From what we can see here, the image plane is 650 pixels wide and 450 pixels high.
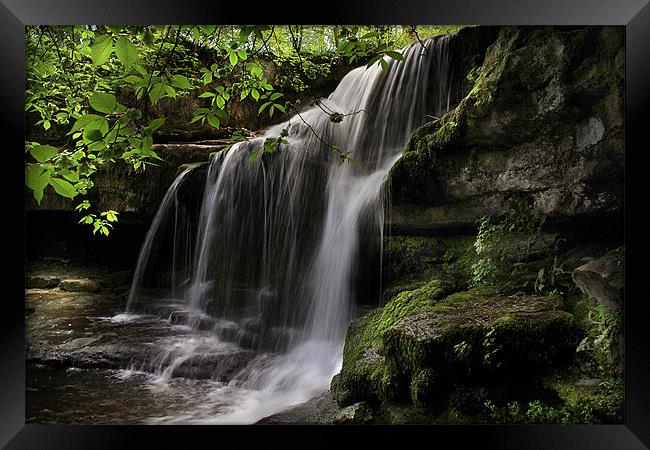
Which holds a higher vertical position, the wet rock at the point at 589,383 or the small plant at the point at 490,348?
the small plant at the point at 490,348

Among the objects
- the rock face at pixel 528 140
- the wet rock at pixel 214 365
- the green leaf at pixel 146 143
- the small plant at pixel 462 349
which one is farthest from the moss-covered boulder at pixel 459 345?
the green leaf at pixel 146 143

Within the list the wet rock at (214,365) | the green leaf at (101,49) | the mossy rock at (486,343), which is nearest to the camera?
the green leaf at (101,49)

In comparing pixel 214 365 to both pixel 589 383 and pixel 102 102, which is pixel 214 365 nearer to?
pixel 102 102

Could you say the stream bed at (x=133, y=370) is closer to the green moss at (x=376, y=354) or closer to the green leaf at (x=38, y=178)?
the green moss at (x=376, y=354)

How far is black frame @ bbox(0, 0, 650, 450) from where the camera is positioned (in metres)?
1.34

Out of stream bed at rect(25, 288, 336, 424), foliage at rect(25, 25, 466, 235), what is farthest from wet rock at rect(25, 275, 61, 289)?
foliage at rect(25, 25, 466, 235)

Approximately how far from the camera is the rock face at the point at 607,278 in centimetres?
153

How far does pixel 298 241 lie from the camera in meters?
2.64

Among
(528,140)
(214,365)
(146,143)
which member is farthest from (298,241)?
(146,143)

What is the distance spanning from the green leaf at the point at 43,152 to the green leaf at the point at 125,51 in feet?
0.97

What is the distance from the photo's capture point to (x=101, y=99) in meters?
0.93

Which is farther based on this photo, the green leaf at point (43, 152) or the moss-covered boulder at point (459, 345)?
the moss-covered boulder at point (459, 345)
